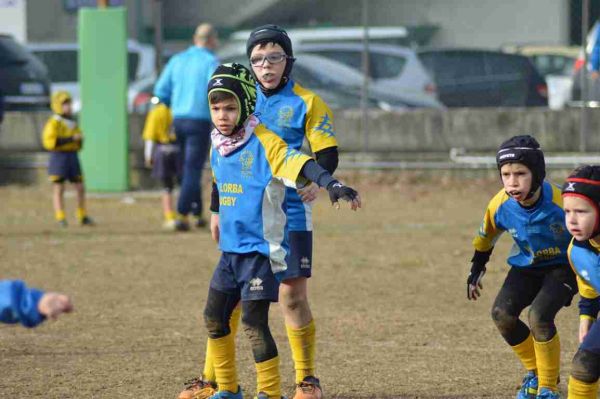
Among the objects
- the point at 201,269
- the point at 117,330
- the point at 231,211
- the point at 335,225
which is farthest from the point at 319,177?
the point at 335,225

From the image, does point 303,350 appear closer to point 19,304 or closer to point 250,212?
point 250,212

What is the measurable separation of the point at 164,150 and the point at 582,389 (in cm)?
855

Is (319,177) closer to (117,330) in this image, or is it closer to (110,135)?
(117,330)

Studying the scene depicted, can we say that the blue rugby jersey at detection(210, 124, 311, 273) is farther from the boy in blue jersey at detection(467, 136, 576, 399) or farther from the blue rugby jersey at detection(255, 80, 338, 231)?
the boy in blue jersey at detection(467, 136, 576, 399)

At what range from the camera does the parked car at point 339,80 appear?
58.9 ft

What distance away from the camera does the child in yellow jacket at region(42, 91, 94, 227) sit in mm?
13148

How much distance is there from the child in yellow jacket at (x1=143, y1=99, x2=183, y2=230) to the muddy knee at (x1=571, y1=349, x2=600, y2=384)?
819cm

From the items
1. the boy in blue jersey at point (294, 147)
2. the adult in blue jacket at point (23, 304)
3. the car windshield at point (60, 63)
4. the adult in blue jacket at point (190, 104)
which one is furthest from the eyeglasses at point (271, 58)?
the car windshield at point (60, 63)

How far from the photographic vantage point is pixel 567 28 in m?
29.0

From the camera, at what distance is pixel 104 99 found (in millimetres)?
16062

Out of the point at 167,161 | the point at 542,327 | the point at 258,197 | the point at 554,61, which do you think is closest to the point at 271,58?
the point at 258,197

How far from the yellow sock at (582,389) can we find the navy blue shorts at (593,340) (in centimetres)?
14

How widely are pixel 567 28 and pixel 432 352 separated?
22977 mm

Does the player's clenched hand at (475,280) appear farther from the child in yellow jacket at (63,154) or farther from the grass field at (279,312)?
the child in yellow jacket at (63,154)
